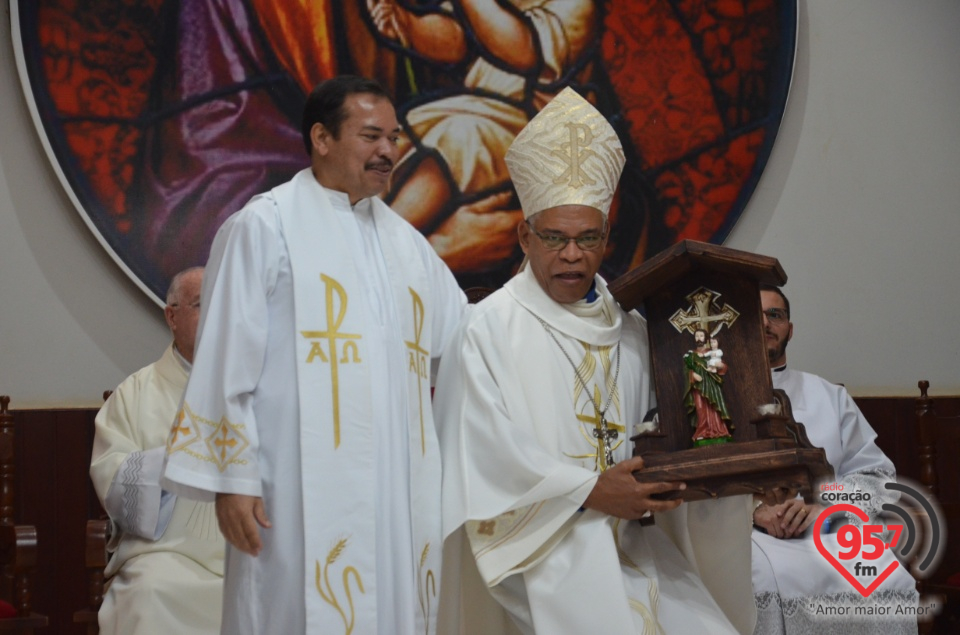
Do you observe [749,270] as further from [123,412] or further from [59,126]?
[59,126]

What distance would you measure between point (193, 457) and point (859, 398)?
4.35 m

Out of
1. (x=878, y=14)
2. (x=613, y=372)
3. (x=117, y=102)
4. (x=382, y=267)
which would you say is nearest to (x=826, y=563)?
(x=613, y=372)

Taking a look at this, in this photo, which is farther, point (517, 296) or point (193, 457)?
point (517, 296)

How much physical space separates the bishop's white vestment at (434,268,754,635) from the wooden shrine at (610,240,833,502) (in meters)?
0.21

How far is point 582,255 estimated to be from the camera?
13.0 ft

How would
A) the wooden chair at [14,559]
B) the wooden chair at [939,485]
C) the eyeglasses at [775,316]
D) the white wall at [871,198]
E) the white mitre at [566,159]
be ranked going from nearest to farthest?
the white mitre at [566,159] < the wooden chair at [14,559] < the wooden chair at [939,485] < the eyeglasses at [775,316] < the white wall at [871,198]

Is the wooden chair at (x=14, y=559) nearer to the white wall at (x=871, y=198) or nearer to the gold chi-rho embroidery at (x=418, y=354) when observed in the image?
the gold chi-rho embroidery at (x=418, y=354)

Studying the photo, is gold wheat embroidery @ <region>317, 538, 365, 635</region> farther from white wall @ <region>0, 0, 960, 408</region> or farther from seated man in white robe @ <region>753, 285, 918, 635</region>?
white wall @ <region>0, 0, 960, 408</region>

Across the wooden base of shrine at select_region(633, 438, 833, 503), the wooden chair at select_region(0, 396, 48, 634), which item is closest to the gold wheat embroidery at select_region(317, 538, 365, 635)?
the wooden base of shrine at select_region(633, 438, 833, 503)

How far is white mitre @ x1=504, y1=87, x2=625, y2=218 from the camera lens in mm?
4070

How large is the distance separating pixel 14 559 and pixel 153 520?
56cm

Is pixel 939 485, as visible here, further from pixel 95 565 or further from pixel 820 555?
pixel 95 565

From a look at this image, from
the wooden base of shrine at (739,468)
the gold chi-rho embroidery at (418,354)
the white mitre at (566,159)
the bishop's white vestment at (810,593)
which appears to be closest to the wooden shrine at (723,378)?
the wooden base of shrine at (739,468)

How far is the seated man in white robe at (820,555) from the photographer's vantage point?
4.84 metres
